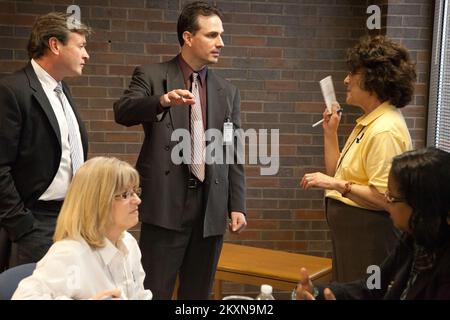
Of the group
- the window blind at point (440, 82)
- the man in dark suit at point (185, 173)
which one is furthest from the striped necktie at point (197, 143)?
the window blind at point (440, 82)

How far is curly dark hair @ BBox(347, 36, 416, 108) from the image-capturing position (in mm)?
2688

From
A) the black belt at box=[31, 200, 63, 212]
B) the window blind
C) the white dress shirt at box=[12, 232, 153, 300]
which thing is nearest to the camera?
the white dress shirt at box=[12, 232, 153, 300]

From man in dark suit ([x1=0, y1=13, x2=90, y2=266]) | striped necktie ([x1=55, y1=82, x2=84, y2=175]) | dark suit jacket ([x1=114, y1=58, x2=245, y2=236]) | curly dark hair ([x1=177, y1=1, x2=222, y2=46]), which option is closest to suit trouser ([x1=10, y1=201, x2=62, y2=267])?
man in dark suit ([x1=0, y1=13, x2=90, y2=266])

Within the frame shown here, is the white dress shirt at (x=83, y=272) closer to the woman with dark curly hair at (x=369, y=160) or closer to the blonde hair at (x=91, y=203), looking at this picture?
the blonde hair at (x=91, y=203)

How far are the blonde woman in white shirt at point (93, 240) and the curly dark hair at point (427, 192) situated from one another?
0.81 metres

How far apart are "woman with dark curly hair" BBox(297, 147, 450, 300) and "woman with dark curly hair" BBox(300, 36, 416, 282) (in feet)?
2.01

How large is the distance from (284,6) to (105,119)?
132 centimetres

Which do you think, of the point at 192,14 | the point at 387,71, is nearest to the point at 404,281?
the point at 387,71

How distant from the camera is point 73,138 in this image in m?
2.79

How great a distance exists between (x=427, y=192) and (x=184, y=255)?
1328mm

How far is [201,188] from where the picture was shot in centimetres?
294

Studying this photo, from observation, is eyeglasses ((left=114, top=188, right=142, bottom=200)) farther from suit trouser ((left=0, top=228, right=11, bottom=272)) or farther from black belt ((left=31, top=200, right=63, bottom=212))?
suit trouser ((left=0, top=228, right=11, bottom=272))
